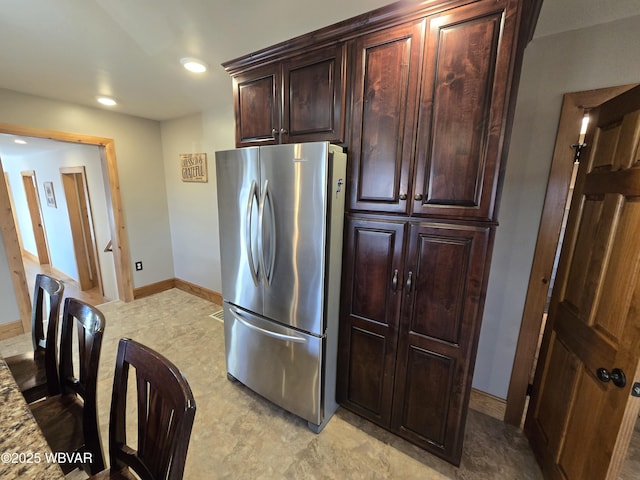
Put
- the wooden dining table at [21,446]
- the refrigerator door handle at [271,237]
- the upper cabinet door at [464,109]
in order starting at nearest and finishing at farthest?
1. the wooden dining table at [21,446]
2. the upper cabinet door at [464,109]
3. the refrigerator door handle at [271,237]

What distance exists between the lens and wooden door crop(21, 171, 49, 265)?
524cm

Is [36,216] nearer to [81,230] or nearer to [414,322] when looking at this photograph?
[81,230]

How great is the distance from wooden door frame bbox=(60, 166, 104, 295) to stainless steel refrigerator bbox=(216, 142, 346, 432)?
3.54 metres

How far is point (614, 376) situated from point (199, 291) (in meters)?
3.99

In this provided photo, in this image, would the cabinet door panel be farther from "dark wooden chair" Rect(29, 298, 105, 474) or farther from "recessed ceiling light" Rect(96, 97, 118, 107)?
"recessed ceiling light" Rect(96, 97, 118, 107)

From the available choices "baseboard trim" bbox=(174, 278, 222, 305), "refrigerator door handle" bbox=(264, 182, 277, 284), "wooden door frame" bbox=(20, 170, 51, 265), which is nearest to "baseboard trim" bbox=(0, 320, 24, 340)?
"baseboard trim" bbox=(174, 278, 222, 305)

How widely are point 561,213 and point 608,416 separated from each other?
101 cm

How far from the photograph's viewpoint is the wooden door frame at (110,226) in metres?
2.60

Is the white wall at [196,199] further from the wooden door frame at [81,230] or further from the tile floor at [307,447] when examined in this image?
the tile floor at [307,447]

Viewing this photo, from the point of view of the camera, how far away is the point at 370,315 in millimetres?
1606

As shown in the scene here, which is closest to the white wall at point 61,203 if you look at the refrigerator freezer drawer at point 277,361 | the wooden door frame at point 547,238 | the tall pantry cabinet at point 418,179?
the refrigerator freezer drawer at point 277,361

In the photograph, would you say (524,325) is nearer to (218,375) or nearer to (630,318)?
(630,318)

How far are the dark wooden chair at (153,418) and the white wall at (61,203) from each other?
3.57 metres

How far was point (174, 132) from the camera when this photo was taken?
351cm
